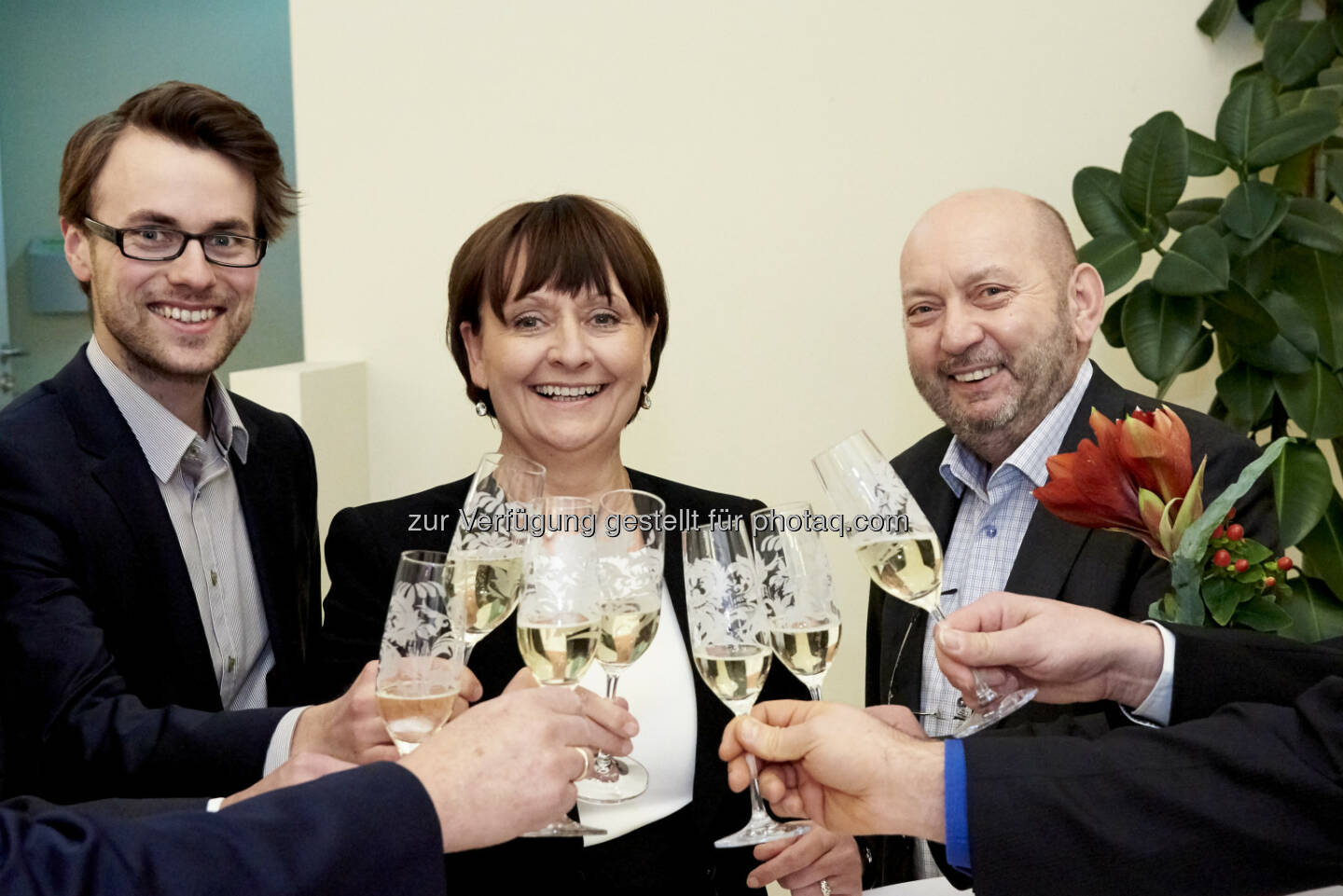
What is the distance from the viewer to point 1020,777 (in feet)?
4.80

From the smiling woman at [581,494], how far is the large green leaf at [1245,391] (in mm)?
1700

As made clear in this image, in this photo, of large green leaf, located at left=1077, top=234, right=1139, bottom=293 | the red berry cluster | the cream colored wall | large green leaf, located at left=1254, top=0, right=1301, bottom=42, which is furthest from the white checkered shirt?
large green leaf, located at left=1254, top=0, right=1301, bottom=42

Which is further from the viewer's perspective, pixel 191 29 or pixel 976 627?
pixel 191 29

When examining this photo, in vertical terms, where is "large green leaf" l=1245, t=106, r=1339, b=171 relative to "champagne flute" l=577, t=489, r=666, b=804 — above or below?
above

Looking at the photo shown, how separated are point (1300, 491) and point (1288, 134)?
990 millimetres

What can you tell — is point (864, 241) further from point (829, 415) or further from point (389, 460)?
point (389, 460)

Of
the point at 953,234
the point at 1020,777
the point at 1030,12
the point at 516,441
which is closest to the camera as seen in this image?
the point at 1020,777

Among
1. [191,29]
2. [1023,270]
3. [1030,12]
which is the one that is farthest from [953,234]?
[191,29]

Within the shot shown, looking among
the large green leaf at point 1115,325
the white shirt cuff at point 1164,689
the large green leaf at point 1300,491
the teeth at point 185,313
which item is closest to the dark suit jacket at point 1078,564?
the white shirt cuff at point 1164,689

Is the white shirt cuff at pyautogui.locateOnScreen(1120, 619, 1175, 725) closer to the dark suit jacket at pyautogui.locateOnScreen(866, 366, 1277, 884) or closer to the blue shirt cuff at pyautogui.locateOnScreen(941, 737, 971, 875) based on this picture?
the dark suit jacket at pyautogui.locateOnScreen(866, 366, 1277, 884)

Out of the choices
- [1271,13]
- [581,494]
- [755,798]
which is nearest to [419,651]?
[755,798]

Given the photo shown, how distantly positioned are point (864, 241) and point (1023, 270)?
1.35 metres

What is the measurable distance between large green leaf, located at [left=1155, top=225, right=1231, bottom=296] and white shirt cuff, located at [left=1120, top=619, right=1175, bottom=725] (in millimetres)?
1714

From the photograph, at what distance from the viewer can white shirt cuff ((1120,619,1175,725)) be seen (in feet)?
5.56
